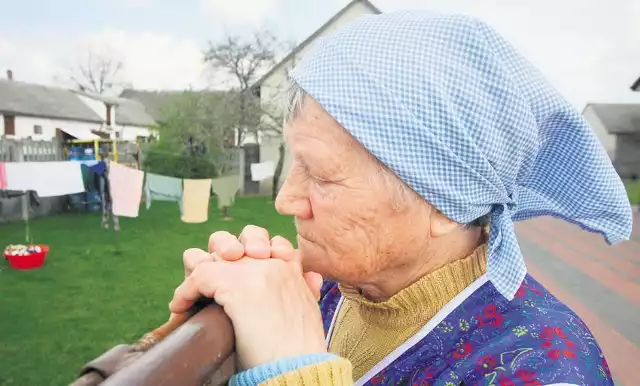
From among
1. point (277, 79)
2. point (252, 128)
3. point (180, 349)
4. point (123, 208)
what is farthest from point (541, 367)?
point (277, 79)

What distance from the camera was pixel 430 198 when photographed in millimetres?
1150

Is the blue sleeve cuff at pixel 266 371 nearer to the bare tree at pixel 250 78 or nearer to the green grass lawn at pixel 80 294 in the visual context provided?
the green grass lawn at pixel 80 294

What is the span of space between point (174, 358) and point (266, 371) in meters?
0.24

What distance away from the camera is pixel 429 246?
1246 millimetres

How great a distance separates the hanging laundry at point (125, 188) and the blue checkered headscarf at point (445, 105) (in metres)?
10.4

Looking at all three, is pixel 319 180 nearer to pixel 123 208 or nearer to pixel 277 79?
pixel 123 208

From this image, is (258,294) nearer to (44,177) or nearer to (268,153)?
(44,177)

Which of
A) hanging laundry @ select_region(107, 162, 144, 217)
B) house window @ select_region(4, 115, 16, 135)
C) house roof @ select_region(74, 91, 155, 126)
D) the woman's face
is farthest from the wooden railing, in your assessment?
house roof @ select_region(74, 91, 155, 126)

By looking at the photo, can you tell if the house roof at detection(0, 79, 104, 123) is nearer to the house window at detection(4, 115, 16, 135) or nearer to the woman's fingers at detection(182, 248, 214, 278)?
the house window at detection(4, 115, 16, 135)

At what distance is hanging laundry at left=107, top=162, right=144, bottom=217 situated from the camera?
10.9 meters

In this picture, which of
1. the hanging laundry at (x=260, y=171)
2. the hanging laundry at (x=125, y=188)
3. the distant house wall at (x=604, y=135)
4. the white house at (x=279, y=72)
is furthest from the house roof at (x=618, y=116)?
the hanging laundry at (x=125, y=188)

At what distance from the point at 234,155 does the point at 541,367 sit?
84.1 feet

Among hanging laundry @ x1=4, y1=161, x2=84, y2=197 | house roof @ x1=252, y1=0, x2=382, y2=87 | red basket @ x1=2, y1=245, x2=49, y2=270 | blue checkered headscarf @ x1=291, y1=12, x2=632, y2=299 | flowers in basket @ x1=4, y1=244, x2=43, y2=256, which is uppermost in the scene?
house roof @ x1=252, y1=0, x2=382, y2=87

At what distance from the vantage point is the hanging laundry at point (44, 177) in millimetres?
11008
